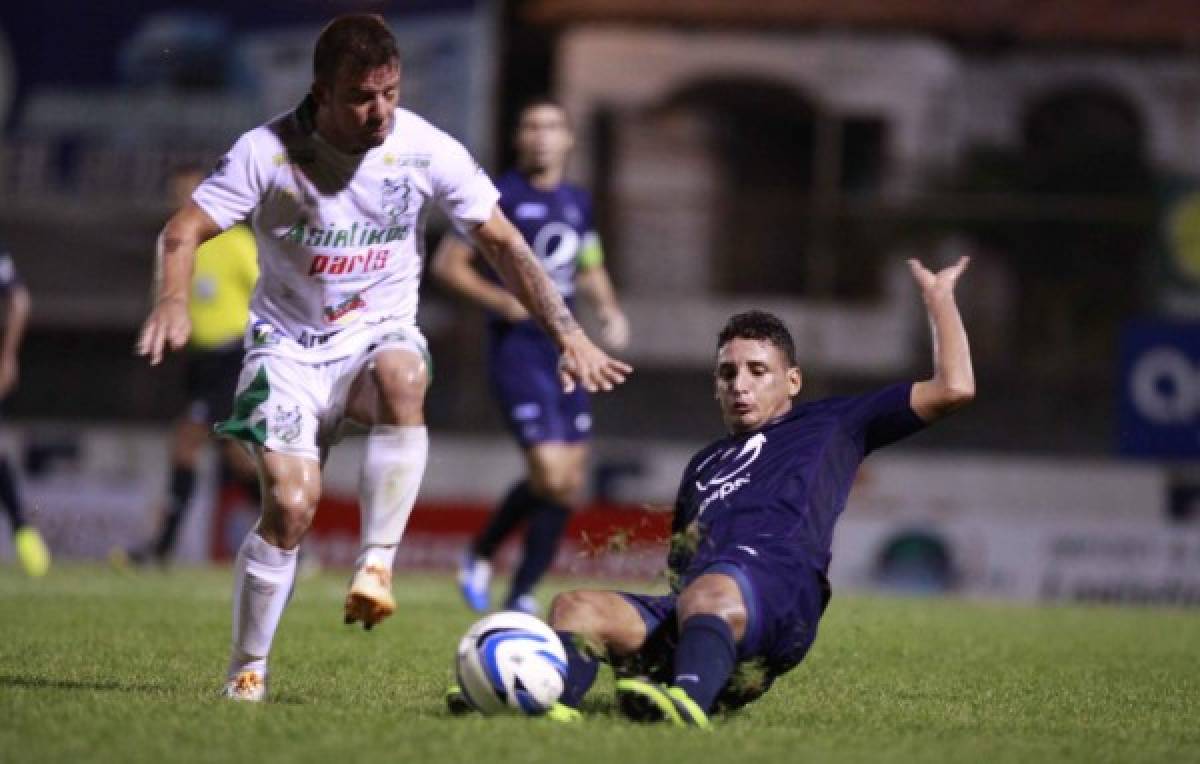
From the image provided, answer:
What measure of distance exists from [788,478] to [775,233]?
502 inches

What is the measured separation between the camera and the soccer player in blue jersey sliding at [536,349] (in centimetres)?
1077

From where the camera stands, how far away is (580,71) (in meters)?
25.6

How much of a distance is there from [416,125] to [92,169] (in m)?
15.1

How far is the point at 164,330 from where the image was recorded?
578 cm

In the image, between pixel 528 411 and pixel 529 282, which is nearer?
pixel 529 282

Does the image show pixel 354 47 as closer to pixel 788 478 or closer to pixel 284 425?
pixel 284 425

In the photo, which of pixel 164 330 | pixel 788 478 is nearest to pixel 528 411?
pixel 788 478

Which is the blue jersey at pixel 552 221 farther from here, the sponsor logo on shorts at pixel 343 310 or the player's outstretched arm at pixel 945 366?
the player's outstretched arm at pixel 945 366

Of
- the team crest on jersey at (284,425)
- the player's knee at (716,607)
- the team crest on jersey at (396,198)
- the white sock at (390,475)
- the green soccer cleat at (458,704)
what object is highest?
the team crest on jersey at (396,198)

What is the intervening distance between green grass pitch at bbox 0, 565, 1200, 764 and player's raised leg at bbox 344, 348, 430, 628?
0.56m

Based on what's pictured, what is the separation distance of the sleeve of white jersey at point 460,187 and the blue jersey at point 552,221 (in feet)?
14.1

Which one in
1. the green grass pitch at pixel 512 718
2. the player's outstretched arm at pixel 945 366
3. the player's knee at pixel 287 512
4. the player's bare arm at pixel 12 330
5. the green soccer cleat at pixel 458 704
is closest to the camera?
the green grass pitch at pixel 512 718

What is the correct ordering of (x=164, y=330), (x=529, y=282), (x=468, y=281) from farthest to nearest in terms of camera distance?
1. (x=468, y=281)
2. (x=529, y=282)
3. (x=164, y=330)

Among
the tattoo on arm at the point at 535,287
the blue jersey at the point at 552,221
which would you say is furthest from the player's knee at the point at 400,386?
the blue jersey at the point at 552,221
